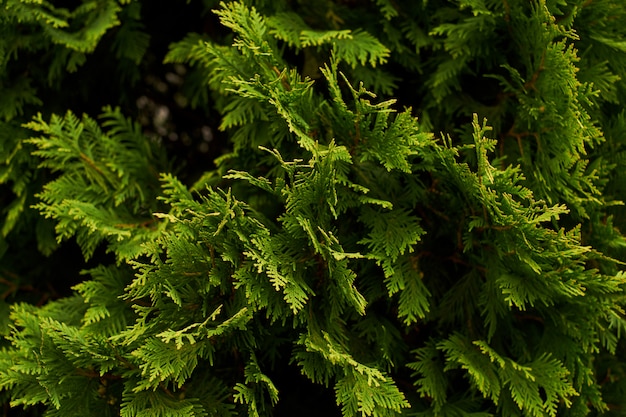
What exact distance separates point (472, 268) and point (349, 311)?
53 cm

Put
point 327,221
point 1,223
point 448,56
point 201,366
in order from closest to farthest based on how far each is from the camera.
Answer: point 327,221 → point 201,366 → point 448,56 → point 1,223

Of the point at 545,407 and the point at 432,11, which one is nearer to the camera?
the point at 545,407

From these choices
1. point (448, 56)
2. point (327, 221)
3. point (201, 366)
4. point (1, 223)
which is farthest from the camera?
point (1, 223)

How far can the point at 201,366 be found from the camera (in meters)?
2.20

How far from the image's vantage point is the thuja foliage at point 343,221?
191 cm

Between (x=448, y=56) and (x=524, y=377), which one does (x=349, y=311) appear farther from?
(x=448, y=56)

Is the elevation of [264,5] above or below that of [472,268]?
above

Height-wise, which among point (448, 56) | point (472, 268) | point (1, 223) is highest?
point (448, 56)

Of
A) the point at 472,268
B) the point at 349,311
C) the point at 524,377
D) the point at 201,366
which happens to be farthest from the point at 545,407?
Answer: the point at 201,366

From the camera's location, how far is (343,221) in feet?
7.65

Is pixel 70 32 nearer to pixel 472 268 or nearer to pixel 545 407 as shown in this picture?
pixel 472 268

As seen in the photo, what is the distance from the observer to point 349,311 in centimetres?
221

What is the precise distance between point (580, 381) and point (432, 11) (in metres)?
1.58

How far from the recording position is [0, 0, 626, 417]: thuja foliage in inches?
75.4
